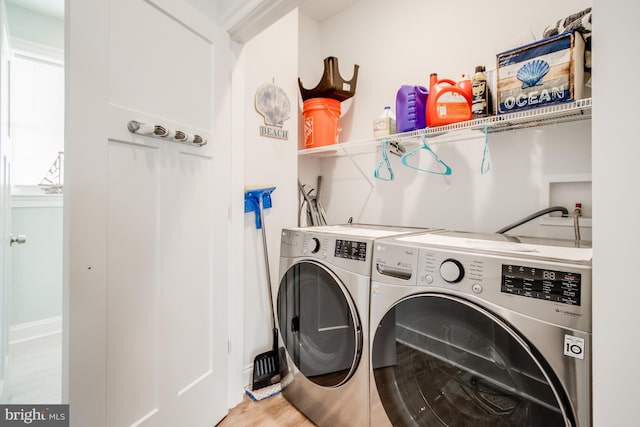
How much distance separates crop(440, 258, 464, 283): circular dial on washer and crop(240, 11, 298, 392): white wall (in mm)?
1129

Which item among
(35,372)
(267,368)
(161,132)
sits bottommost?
(35,372)

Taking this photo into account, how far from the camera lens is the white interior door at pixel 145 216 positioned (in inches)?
35.1

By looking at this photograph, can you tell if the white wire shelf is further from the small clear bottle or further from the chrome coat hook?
the chrome coat hook

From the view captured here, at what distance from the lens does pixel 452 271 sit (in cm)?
92

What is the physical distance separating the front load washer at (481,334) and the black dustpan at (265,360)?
0.80 metres

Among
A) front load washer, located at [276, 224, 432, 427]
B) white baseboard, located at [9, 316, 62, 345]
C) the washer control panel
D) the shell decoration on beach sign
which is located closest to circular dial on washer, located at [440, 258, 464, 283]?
the washer control panel

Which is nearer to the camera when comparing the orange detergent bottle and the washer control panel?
the washer control panel

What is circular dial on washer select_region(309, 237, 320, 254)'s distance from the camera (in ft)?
4.64

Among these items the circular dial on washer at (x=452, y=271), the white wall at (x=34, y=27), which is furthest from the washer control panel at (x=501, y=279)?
the white wall at (x=34, y=27)

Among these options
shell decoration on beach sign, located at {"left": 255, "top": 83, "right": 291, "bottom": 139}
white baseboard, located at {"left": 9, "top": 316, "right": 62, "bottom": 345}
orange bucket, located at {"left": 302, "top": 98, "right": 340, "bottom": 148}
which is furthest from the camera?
white baseboard, located at {"left": 9, "top": 316, "right": 62, "bottom": 345}

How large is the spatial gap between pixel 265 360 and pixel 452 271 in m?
1.36

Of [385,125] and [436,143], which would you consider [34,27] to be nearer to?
[385,125]

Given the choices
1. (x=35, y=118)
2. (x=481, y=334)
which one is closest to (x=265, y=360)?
(x=481, y=334)

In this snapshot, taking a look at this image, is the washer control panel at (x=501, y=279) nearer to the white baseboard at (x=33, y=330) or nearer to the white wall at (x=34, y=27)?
the white baseboard at (x=33, y=330)
